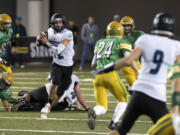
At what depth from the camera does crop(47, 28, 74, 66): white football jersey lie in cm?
852

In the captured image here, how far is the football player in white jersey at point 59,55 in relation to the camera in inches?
333

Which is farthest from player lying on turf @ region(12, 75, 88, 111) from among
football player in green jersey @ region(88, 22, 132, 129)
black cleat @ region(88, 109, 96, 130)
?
black cleat @ region(88, 109, 96, 130)

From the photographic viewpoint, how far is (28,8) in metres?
21.4

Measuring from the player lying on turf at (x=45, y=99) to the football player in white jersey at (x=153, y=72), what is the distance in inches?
154

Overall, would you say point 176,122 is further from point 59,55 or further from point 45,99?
point 45,99

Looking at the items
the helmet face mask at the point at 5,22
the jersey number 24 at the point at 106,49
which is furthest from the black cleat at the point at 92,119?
the helmet face mask at the point at 5,22

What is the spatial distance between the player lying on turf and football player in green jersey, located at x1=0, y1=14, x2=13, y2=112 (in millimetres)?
233

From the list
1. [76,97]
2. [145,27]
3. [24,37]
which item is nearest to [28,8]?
[24,37]

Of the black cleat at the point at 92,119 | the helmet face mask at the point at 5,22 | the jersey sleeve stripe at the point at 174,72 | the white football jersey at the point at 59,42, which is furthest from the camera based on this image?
the helmet face mask at the point at 5,22

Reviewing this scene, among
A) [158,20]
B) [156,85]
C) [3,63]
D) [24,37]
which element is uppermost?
[158,20]

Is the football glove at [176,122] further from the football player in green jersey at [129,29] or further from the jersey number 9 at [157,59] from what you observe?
the football player in green jersey at [129,29]

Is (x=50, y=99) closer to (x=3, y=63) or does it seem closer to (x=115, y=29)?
(x=3, y=63)

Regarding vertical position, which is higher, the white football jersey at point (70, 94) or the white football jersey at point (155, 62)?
the white football jersey at point (155, 62)

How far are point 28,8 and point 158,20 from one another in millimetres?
16659
